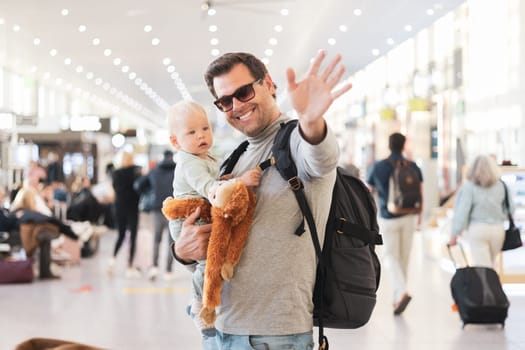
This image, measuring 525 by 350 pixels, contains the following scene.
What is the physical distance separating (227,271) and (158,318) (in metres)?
6.01

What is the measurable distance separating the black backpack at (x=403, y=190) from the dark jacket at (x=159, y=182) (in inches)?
139

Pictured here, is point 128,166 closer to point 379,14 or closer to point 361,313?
point 379,14

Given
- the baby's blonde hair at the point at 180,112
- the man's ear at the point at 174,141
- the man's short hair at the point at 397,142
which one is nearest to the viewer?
the baby's blonde hair at the point at 180,112

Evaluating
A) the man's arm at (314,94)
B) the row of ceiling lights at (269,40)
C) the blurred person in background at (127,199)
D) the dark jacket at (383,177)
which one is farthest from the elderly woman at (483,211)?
the row of ceiling lights at (269,40)

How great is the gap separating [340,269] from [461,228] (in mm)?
6164

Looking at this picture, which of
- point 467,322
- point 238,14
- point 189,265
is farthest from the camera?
point 238,14

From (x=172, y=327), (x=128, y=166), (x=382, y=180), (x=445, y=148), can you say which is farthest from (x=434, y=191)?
(x=172, y=327)

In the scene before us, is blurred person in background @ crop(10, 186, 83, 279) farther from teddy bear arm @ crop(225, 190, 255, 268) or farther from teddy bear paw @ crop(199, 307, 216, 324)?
teddy bear arm @ crop(225, 190, 255, 268)

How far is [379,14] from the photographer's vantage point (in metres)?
18.3

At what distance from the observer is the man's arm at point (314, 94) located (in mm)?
2297

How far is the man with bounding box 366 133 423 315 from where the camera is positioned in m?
8.53

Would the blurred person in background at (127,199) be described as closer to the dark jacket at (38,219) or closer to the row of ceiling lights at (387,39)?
the dark jacket at (38,219)

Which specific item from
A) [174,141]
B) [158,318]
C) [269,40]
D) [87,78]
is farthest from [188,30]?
[174,141]

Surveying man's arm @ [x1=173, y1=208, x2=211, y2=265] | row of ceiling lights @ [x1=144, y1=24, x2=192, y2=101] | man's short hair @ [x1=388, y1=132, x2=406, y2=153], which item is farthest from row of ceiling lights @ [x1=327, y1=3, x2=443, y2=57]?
man's arm @ [x1=173, y1=208, x2=211, y2=265]
